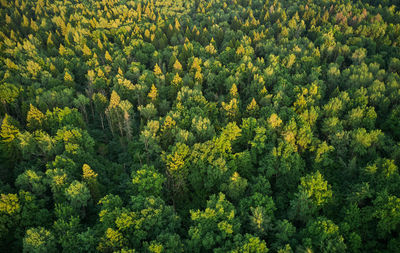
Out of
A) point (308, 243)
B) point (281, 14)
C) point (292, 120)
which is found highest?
point (281, 14)

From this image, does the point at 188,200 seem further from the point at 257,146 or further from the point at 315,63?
the point at 315,63

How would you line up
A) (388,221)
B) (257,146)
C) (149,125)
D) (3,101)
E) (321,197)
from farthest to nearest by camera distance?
A: (3,101) < (149,125) < (257,146) < (321,197) < (388,221)

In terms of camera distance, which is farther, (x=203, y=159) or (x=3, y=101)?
(x=3, y=101)

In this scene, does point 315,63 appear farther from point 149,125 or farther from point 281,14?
point 149,125

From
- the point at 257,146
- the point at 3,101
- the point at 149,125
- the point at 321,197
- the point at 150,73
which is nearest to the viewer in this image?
the point at 321,197

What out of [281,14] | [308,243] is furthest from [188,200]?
[281,14]

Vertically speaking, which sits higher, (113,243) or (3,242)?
(113,243)
